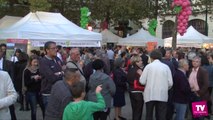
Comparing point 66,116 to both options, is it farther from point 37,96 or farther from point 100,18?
point 100,18

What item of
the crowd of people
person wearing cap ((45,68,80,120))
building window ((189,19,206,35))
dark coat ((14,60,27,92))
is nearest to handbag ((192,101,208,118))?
the crowd of people

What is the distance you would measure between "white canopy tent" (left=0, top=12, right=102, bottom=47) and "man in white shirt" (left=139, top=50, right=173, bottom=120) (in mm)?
7571

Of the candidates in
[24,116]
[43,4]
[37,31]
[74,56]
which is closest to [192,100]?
[74,56]

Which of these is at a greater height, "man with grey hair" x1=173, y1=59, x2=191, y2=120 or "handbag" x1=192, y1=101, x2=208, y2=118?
"man with grey hair" x1=173, y1=59, x2=191, y2=120

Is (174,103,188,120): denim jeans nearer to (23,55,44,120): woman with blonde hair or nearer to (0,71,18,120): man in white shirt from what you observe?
(23,55,44,120): woman with blonde hair

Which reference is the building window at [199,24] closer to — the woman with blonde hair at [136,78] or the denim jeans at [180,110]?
the woman with blonde hair at [136,78]

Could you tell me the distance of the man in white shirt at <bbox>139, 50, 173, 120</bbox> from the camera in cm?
788

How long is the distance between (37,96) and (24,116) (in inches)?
79.0

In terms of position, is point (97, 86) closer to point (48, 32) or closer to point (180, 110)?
point (180, 110)

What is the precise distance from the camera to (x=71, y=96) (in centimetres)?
511

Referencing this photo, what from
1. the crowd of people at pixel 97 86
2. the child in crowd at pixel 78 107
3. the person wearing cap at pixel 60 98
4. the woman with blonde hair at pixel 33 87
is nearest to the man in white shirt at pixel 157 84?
the crowd of people at pixel 97 86

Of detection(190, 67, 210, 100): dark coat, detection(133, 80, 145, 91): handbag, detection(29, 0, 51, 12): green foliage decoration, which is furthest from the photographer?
detection(29, 0, 51, 12): green foliage decoration

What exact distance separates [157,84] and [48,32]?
8129mm

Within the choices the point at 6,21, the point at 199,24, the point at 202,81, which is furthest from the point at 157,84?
the point at 199,24
